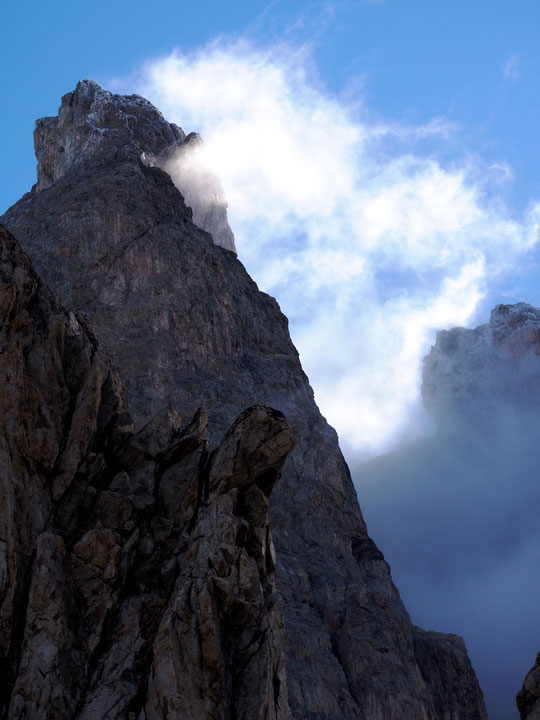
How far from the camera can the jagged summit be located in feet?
337

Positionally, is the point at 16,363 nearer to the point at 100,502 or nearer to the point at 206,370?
the point at 100,502

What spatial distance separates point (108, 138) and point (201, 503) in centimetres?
7307

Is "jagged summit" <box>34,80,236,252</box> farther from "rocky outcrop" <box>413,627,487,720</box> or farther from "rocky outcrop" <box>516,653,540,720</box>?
"rocky outcrop" <box>516,653,540,720</box>

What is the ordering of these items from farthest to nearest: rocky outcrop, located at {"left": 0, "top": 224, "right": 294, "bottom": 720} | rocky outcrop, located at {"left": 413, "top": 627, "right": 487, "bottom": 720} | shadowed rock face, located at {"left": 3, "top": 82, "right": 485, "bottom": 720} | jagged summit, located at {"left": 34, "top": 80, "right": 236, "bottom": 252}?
jagged summit, located at {"left": 34, "top": 80, "right": 236, "bottom": 252}
rocky outcrop, located at {"left": 413, "top": 627, "right": 487, "bottom": 720}
shadowed rock face, located at {"left": 3, "top": 82, "right": 485, "bottom": 720}
rocky outcrop, located at {"left": 0, "top": 224, "right": 294, "bottom": 720}

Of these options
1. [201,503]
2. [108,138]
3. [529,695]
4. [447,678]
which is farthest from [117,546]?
[108,138]

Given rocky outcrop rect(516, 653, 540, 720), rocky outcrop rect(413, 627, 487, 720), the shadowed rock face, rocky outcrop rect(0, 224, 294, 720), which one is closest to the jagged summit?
the shadowed rock face

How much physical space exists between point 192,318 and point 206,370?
578 centimetres

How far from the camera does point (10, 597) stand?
31875 millimetres

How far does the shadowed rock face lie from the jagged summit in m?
0.41

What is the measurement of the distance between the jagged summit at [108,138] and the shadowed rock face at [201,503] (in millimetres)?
409

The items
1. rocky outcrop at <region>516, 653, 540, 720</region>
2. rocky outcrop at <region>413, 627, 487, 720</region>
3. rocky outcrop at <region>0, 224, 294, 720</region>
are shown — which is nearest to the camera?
rocky outcrop at <region>516, 653, 540, 720</region>

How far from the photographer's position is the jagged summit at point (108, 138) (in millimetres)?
102625

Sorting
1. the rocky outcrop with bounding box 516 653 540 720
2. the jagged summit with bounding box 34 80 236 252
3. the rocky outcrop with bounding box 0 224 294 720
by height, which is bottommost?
the rocky outcrop with bounding box 516 653 540 720

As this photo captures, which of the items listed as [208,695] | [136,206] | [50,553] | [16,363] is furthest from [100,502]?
[136,206]
